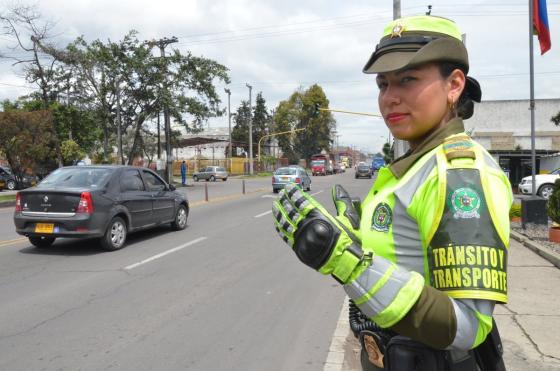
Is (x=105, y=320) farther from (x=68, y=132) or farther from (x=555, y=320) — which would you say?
(x=68, y=132)

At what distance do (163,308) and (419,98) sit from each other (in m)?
4.40

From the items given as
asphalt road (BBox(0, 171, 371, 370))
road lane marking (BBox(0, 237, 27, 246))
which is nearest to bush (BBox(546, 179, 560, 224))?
asphalt road (BBox(0, 171, 371, 370))

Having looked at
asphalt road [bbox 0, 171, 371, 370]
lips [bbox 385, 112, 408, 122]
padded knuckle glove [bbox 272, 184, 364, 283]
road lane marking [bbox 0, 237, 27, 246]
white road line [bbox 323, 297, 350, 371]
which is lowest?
white road line [bbox 323, 297, 350, 371]

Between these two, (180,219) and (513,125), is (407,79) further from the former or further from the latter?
(513,125)

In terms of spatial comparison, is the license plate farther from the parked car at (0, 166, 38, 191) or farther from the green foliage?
the green foliage

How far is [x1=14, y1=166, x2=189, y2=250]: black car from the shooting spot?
7.95 m

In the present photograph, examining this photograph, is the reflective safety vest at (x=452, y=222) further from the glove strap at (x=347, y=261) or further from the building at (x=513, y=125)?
the building at (x=513, y=125)

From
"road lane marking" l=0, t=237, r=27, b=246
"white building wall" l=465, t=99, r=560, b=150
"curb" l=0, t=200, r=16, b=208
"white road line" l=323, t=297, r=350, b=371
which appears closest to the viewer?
"white road line" l=323, t=297, r=350, b=371

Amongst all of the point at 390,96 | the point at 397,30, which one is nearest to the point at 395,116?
the point at 390,96

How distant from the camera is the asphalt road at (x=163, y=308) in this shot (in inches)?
148

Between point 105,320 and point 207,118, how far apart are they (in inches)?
1161

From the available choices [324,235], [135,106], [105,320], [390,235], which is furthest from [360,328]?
[135,106]

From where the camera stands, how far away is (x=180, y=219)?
11.1 m

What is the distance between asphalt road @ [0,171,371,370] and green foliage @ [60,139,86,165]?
22209 mm
